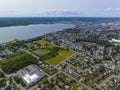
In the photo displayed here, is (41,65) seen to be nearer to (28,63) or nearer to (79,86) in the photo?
(28,63)

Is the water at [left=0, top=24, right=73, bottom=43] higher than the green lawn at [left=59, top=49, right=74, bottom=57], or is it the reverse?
the green lawn at [left=59, top=49, right=74, bottom=57]

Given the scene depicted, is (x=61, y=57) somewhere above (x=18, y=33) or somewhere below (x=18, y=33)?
above

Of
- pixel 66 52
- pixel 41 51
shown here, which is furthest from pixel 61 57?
pixel 41 51

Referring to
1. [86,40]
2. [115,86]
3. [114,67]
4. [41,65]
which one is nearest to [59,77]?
[41,65]

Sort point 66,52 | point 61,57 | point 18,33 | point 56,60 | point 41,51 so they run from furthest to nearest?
point 18,33 → point 41,51 → point 66,52 → point 61,57 → point 56,60

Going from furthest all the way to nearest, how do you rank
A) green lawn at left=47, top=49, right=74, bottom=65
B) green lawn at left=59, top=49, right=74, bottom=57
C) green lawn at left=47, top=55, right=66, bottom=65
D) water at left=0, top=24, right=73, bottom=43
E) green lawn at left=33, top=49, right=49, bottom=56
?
water at left=0, top=24, right=73, bottom=43 → green lawn at left=33, top=49, right=49, bottom=56 → green lawn at left=59, top=49, right=74, bottom=57 → green lawn at left=47, top=49, right=74, bottom=65 → green lawn at left=47, top=55, right=66, bottom=65

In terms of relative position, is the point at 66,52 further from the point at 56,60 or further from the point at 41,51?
the point at 41,51

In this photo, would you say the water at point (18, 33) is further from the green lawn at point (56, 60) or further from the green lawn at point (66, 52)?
the green lawn at point (56, 60)

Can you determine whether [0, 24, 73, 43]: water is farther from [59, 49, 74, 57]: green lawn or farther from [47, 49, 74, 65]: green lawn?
[47, 49, 74, 65]: green lawn

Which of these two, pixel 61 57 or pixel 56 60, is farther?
pixel 61 57

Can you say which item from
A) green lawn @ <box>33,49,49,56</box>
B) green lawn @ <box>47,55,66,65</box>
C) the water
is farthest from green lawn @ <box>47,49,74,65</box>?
the water

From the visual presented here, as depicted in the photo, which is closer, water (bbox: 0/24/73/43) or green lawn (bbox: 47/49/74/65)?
green lawn (bbox: 47/49/74/65)
